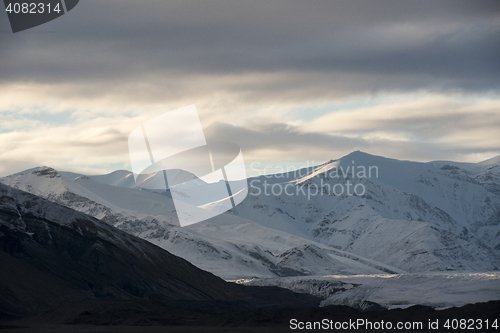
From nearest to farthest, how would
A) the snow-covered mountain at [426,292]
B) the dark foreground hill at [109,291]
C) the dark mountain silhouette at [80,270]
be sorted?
1. the dark foreground hill at [109,291]
2. the dark mountain silhouette at [80,270]
3. the snow-covered mountain at [426,292]

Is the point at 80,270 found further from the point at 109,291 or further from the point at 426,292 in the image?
the point at 426,292

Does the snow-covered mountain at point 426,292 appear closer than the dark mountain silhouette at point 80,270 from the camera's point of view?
No

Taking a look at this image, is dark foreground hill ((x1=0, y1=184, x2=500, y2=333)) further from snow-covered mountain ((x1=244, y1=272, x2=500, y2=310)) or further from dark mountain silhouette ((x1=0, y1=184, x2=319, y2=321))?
snow-covered mountain ((x1=244, y1=272, x2=500, y2=310))

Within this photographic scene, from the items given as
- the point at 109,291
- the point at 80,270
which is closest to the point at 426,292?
the point at 109,291

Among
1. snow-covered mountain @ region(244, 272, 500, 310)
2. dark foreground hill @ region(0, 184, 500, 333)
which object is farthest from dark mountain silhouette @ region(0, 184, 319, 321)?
snow-covered mountain @ region(244, 272, 500, 310)

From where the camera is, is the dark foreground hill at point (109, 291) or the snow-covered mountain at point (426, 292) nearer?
the dark foreground hill at point (109, 291)

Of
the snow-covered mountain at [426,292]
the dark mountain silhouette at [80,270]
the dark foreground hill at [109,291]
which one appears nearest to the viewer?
the dark foreground hill at [109,291]

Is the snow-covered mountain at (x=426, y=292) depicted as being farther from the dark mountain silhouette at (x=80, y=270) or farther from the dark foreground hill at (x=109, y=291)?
the dark mountain silhouette at (x=80, y=270)

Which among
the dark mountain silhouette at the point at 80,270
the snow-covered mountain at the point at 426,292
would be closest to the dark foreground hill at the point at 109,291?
the dark mountain silhouette at the point at 80,270

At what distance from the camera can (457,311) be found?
10025 centimetres

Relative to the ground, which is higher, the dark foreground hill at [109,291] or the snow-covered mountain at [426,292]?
the dark foreground hill at [109,291]

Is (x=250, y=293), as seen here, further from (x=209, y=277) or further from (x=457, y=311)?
(x=457, y=311)

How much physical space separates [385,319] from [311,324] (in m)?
11.8

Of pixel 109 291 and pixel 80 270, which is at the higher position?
pixel 80 270
